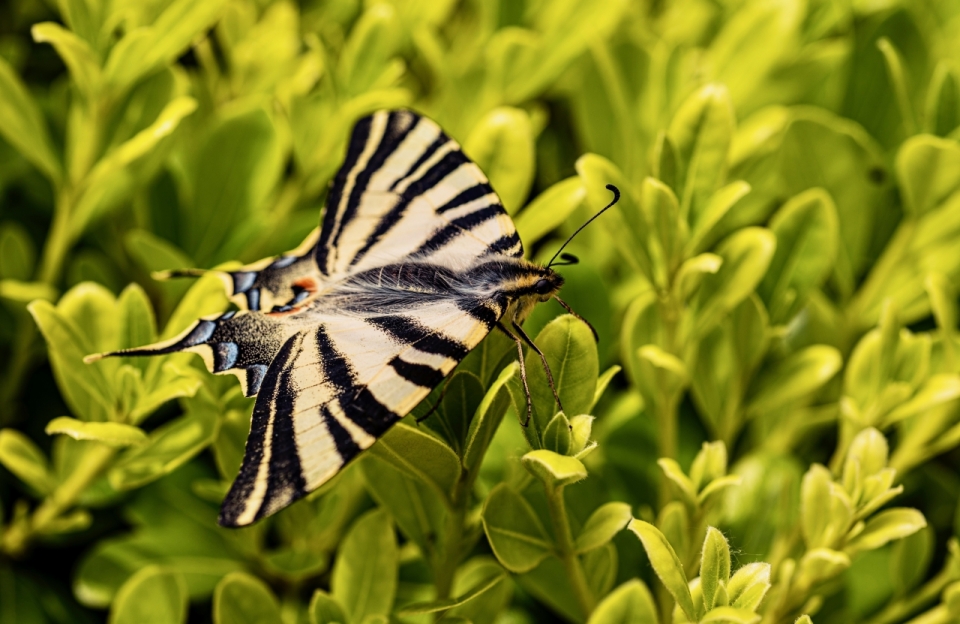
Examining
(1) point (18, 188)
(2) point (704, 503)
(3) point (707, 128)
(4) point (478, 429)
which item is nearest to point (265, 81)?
(1) point (18, 188)

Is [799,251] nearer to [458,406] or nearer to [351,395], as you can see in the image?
[458,406]

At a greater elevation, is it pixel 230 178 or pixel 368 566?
pixel 230 178

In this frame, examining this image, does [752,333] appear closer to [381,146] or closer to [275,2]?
[381,146]

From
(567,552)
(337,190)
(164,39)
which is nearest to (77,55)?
(164,39)

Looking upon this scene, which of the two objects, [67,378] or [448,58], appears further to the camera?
[448,58]

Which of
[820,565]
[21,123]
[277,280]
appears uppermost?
[21,123]
